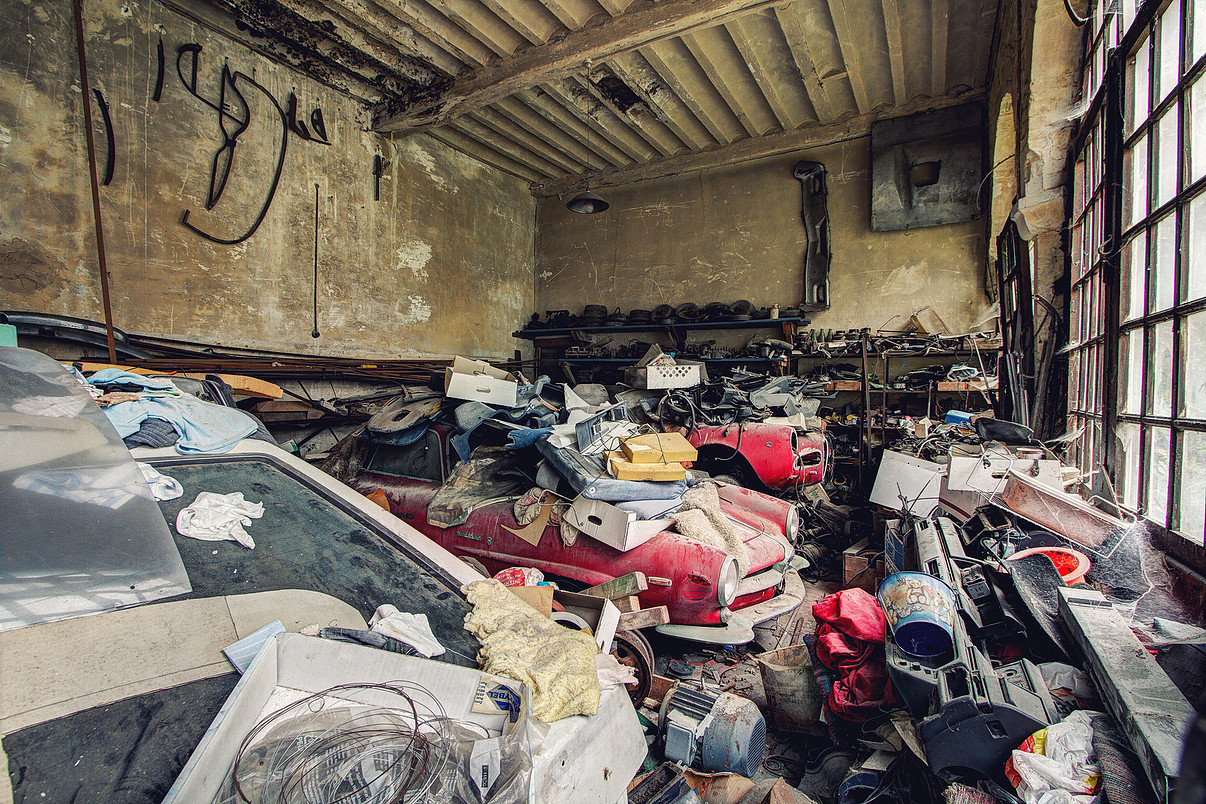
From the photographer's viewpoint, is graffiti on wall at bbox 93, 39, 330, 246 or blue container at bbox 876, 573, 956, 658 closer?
blue container at bbox 876, 573, 956, 658

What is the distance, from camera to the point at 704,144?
774 cm

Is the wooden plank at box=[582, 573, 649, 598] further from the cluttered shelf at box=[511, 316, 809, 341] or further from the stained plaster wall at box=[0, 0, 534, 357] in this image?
the cluttered shelf at box=[511, 316, 809, 341]

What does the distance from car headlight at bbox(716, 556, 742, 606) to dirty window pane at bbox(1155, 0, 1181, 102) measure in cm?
275

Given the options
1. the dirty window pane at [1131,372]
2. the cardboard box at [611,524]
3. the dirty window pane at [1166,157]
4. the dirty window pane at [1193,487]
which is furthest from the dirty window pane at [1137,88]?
the cardboard box at [611,524]

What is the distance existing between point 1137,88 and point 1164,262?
3.13 ft

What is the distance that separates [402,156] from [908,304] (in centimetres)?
724

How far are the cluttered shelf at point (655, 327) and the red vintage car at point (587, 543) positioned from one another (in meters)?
4.02

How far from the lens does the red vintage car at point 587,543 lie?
8.57ft

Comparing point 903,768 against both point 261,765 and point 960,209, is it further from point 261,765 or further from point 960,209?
point 960,209

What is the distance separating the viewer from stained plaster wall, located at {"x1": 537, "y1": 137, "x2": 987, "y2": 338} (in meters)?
6.68

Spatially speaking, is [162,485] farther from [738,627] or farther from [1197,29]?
[1197,29]

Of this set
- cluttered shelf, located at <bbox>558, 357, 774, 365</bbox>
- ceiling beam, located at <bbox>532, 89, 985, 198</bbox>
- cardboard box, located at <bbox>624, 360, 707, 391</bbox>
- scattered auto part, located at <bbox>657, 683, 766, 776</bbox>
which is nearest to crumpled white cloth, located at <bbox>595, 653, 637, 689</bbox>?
scattered auto part, located at <bbox>657, 683, 766, 776</bbox>

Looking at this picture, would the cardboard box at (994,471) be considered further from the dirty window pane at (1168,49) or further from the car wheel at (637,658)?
the car wheel at (637,658)

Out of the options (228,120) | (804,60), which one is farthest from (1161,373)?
(228,120)
